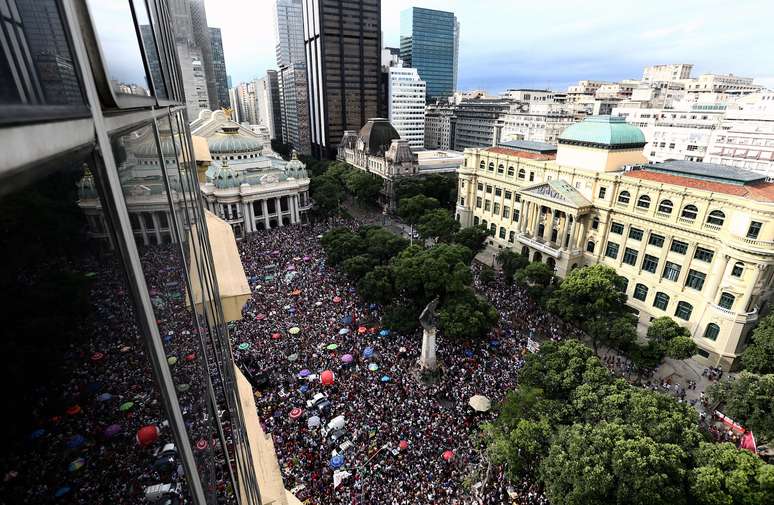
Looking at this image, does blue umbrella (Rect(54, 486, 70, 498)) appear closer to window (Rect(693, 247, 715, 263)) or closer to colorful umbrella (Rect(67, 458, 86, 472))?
colorful umbrella (Rect(67, 458, 86, 472))

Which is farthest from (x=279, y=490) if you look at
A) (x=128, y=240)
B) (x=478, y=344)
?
(x=478, y=344)

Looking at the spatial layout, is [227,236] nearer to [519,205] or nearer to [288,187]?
[519,205]

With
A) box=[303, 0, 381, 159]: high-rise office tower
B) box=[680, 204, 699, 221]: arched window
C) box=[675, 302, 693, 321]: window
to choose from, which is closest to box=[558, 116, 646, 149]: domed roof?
box=[680, 204, 699, 221]: arched window

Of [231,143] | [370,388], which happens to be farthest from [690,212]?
[231,143]

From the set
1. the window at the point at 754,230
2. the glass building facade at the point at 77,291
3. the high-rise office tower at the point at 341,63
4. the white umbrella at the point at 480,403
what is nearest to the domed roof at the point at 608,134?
the window at the point at 754,230

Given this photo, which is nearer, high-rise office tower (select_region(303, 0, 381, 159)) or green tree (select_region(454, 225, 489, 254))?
green tree (select_region(454, 225, 489, 254))

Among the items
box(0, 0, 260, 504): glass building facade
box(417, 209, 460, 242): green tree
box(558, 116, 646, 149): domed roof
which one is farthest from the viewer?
box(417, 209, 460, 242): green tree

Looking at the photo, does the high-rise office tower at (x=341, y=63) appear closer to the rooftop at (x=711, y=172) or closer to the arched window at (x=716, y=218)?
the rooftop at (x=711, y=172)
